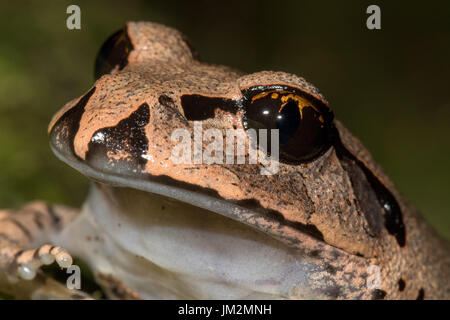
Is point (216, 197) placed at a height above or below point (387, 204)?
above

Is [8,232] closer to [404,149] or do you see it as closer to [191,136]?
[191,136]

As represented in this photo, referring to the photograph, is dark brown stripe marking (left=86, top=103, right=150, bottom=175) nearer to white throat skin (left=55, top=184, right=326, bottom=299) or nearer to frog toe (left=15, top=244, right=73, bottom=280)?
white throat skin (left=55, top=184, right=326, bottom=299)

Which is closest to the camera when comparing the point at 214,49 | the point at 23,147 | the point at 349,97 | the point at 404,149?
the point at 23,147

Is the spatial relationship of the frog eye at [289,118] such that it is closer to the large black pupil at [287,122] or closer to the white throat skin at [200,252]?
the large black pupil at [287,122]

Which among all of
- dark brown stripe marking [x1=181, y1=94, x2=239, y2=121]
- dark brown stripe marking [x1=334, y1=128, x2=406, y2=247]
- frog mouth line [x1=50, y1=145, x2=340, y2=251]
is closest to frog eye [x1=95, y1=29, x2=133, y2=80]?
dark brown stripe marking [x1=181, y1=94, x2=239, y2=121]

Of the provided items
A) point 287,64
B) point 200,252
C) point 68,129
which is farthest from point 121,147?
point 287,64

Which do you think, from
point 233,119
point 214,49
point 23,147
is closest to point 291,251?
point 233,119

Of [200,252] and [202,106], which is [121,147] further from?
[200,252]
